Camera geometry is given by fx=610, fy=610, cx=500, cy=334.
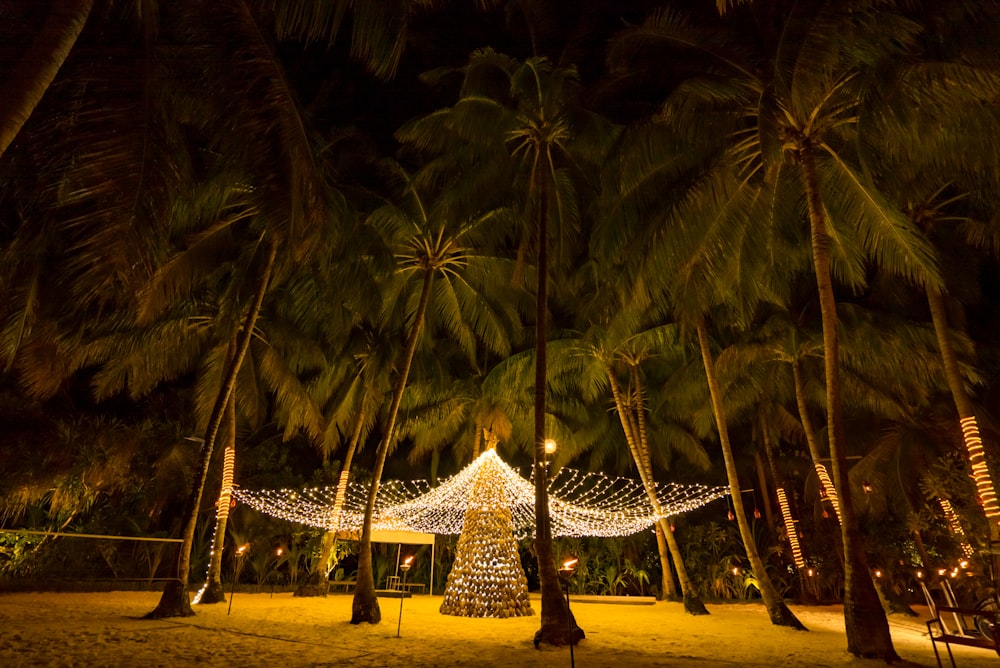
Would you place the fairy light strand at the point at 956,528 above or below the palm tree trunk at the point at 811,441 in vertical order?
below

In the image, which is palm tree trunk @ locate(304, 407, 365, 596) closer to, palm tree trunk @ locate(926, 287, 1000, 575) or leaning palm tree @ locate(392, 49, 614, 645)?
leaning palm tree @ locate(392, 49, 614, 645)

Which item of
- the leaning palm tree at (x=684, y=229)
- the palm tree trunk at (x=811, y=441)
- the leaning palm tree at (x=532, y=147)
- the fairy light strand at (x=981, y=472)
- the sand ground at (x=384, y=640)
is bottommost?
the sand ground at (x=384, y=640)

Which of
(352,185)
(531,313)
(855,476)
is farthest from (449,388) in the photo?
(855,476)

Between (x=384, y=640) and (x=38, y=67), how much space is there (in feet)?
26.1

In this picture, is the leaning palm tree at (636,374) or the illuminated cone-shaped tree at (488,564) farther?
the leaning palm tree at (636,374)

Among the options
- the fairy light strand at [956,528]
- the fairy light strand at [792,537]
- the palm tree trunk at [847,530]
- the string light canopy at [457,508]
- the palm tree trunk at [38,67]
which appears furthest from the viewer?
the fairy light strand at [792,537]

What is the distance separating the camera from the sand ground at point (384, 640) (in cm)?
715

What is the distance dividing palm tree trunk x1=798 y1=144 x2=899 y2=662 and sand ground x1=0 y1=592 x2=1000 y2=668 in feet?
1.14

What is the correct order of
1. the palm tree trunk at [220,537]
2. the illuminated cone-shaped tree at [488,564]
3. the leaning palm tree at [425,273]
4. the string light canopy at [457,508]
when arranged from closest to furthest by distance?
the leaning palm tree at [425,273] → the illuminated cone-shaped tree at [488,564] → the palm tree trunk at [220,537] → the string light canopy at [457,508]

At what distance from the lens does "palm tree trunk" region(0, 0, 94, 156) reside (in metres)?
4.75

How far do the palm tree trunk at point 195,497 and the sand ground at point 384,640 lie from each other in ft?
1.11

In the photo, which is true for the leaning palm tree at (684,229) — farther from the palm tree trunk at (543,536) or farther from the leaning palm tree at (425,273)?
the leaning palm tree at (425,273)

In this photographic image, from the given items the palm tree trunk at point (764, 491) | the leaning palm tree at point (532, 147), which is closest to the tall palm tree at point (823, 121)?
the leaning palm tree at point (532, 147)

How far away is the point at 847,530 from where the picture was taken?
7.84 m
